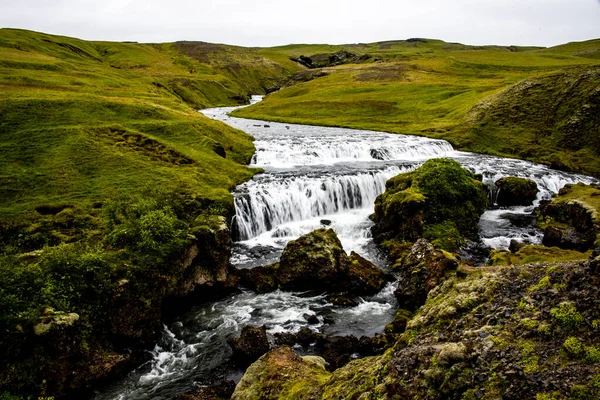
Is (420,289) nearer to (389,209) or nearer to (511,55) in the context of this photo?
(389,209)

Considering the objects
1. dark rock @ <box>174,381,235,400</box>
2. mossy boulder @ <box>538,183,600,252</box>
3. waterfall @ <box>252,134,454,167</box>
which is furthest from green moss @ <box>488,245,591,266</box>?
waterfall @ <box>252,134,454,167</box>

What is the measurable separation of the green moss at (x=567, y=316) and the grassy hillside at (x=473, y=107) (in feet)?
173

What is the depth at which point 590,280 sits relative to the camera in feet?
25.9

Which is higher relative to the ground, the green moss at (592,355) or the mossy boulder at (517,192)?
the green moss at (592,355)

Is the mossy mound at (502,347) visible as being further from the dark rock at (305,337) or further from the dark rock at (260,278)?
the dark rock at (260,278)

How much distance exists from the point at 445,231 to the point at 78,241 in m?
24.7

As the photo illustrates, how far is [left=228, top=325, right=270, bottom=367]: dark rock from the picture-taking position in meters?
17.5

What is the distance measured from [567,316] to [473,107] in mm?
75256

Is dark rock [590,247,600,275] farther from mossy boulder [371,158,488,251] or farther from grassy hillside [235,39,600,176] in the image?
grassy hillside [235,39,600,176]

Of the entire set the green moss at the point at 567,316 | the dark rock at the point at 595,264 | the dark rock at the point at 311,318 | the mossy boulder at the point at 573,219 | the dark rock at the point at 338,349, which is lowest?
the dark rock at the point at 311,318

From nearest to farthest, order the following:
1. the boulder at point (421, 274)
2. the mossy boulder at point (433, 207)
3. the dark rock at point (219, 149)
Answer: the boulder at point (421, 274) < the mossy boulder at point (433, 207) < the dark rock at point (219, 149)

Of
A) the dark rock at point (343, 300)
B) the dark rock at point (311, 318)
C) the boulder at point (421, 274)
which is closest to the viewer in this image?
the boulder at point (421, 274)

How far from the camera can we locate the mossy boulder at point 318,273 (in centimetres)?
2389

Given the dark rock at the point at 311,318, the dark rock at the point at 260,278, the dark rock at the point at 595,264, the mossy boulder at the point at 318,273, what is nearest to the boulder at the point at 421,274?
the mossy boulder at the point at 318,273
